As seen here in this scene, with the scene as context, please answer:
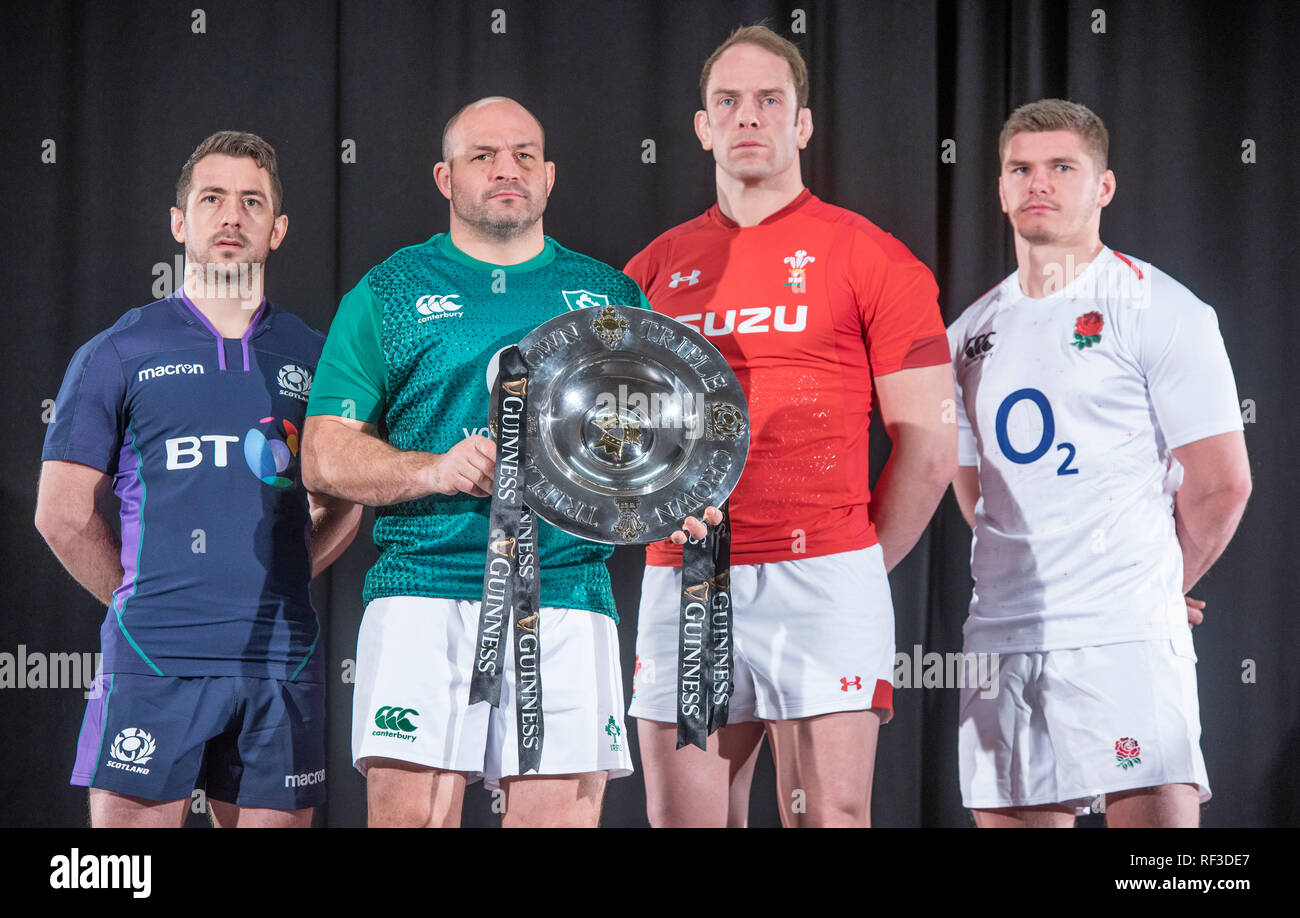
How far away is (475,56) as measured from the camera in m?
3.50

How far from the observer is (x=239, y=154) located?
3.19 m

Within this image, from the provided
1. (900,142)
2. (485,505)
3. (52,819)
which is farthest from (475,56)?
(52,819)

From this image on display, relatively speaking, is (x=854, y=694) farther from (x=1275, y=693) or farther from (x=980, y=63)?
(x=980, y=63)

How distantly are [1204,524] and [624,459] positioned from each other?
1548mm

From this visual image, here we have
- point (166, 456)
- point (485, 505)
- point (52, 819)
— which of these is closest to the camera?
point (485, 505)

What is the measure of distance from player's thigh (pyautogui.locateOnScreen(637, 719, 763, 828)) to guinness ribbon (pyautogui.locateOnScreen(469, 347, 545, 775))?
45cm

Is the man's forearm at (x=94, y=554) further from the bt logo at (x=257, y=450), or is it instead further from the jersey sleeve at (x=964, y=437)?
the jersey sleeve at (x=964, y=437)

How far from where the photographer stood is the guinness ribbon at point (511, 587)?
2.58 m

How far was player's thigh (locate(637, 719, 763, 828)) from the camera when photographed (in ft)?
9.57

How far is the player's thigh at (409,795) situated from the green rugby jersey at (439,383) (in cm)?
37

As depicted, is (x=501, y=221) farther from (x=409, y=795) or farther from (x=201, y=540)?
(x=409, y=795)

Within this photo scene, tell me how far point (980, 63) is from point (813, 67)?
1.56ft

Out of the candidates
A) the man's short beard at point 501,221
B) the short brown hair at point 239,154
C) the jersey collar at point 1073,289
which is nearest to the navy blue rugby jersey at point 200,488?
the short brown hair at point 239,154

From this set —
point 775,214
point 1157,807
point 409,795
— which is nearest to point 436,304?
point 775,214
